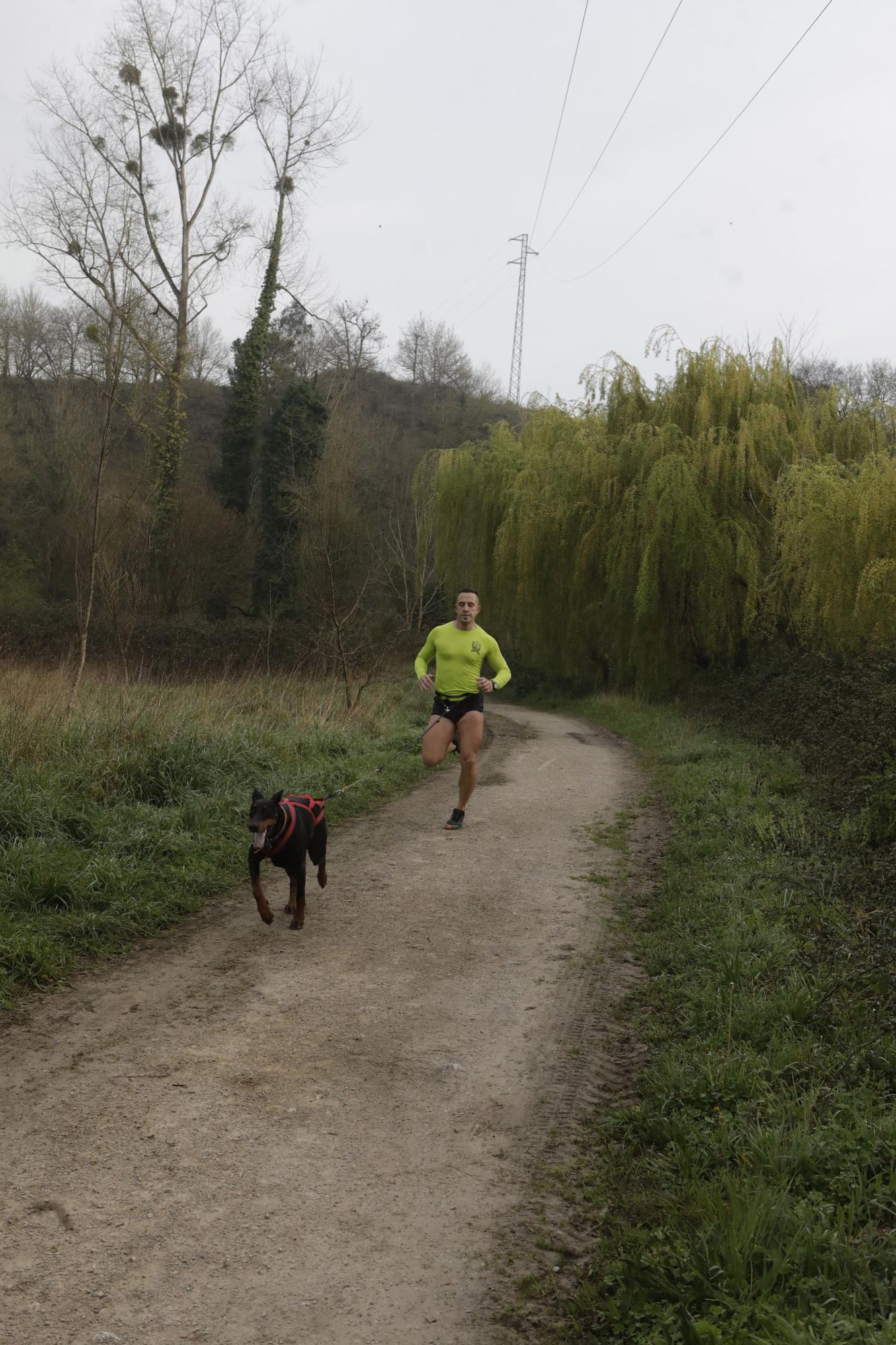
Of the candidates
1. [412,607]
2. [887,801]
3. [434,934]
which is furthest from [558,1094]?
[412,607]

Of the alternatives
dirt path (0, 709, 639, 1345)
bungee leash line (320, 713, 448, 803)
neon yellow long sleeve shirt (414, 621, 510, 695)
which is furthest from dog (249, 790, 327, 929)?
neon yellow long sleeve shirt (414, 621, 510, 695)

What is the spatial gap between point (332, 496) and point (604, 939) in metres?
25.7

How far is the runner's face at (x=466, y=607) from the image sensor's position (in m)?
8.52

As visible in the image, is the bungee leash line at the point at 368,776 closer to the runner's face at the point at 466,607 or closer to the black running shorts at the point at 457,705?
the black running shorts at the point at 457,705

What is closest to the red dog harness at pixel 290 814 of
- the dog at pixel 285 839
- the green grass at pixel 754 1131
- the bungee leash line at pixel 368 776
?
the dog at pixel 285 839

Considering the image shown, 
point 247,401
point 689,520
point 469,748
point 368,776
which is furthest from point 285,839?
point 247,401

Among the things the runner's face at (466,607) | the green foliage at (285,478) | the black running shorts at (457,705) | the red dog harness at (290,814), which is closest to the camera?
the red dog harness at (290,814)

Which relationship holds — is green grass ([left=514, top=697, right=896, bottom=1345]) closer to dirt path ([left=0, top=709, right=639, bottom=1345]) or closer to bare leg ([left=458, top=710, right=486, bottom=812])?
dirt path ([left=0, top=709, right=639, bottom=1345])

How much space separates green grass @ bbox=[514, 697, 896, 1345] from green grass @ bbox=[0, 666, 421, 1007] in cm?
298

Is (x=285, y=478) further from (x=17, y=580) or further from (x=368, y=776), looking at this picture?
(x=368, y=776)

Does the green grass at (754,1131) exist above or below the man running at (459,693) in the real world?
below

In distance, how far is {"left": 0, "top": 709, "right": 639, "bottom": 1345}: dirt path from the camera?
9.11ft

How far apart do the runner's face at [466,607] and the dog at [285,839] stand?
9.11 ft

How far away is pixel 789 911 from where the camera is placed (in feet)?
19.4
